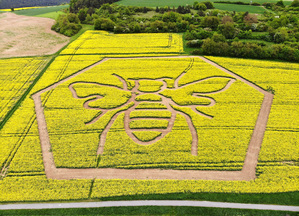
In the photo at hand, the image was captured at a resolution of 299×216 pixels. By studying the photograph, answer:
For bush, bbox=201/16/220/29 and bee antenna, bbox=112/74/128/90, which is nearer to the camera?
bee antenna, bbox=112/74/128/90

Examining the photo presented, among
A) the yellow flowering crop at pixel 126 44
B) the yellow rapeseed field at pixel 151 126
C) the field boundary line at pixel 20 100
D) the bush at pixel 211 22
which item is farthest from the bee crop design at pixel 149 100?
the bush at pixel 211 22

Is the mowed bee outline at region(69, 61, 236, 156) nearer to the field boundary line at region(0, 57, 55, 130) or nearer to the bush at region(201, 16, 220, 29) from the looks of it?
the field boundary line at region(0, 57, 55, 130)

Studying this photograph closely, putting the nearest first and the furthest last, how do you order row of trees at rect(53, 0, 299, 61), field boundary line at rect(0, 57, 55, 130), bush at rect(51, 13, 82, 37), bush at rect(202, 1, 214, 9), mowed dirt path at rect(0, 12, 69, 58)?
1. field boundary line at rect(0, 57, 55, 130)
2. row of trees at rect(53, 0, 299, 61)
3. mowed dirt path at rect(0, 12, 69, 58)
4. bush at rect(51, 13, 82, 37)
5. bush at rect(202, 1, 214, 9)

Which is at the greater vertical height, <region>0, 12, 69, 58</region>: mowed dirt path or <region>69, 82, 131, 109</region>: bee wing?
<region>0, 12, 69, 58</region>: mowed dirt path

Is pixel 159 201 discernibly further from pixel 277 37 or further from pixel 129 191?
pixel 277 37

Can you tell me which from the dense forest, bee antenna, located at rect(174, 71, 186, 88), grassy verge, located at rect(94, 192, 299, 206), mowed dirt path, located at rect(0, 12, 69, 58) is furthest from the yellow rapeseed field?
the dense forest

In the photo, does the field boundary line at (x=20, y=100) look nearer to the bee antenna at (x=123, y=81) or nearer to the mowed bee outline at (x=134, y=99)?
the mowed bee outline at (x=134, y=99)

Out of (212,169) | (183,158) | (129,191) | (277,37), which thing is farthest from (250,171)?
(277,37)
